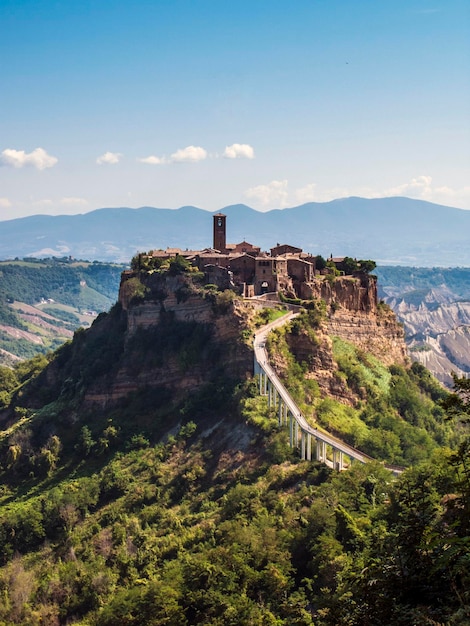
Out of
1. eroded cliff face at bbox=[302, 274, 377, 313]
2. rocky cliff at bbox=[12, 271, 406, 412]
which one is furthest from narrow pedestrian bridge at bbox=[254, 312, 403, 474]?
eroded cliff face at bbox=[302, 274, 377, 313]

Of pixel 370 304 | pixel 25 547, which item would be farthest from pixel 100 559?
pixel 370 304

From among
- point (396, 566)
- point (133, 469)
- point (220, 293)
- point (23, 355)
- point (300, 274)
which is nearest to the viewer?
point (396, 566)

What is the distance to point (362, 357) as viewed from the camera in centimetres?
5928

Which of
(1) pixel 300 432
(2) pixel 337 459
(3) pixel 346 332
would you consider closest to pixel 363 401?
(3) pixel 346 332

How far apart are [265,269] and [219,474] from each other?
20171 millimetres

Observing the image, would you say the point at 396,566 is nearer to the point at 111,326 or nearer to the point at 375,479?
the point at 375,479

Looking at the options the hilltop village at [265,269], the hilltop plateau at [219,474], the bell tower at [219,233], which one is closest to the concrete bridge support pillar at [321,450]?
the hilltop plateau at [219,474]

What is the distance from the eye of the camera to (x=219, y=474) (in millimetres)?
46625

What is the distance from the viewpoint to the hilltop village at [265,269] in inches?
2384

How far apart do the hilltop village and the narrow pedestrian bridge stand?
32.8 feet

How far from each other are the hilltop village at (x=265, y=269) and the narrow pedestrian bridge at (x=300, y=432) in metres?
10.00

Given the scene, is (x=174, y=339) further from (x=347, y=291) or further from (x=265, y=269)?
(x=347, y=291)

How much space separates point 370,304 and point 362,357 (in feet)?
26.0

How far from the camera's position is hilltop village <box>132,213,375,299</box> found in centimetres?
6056
